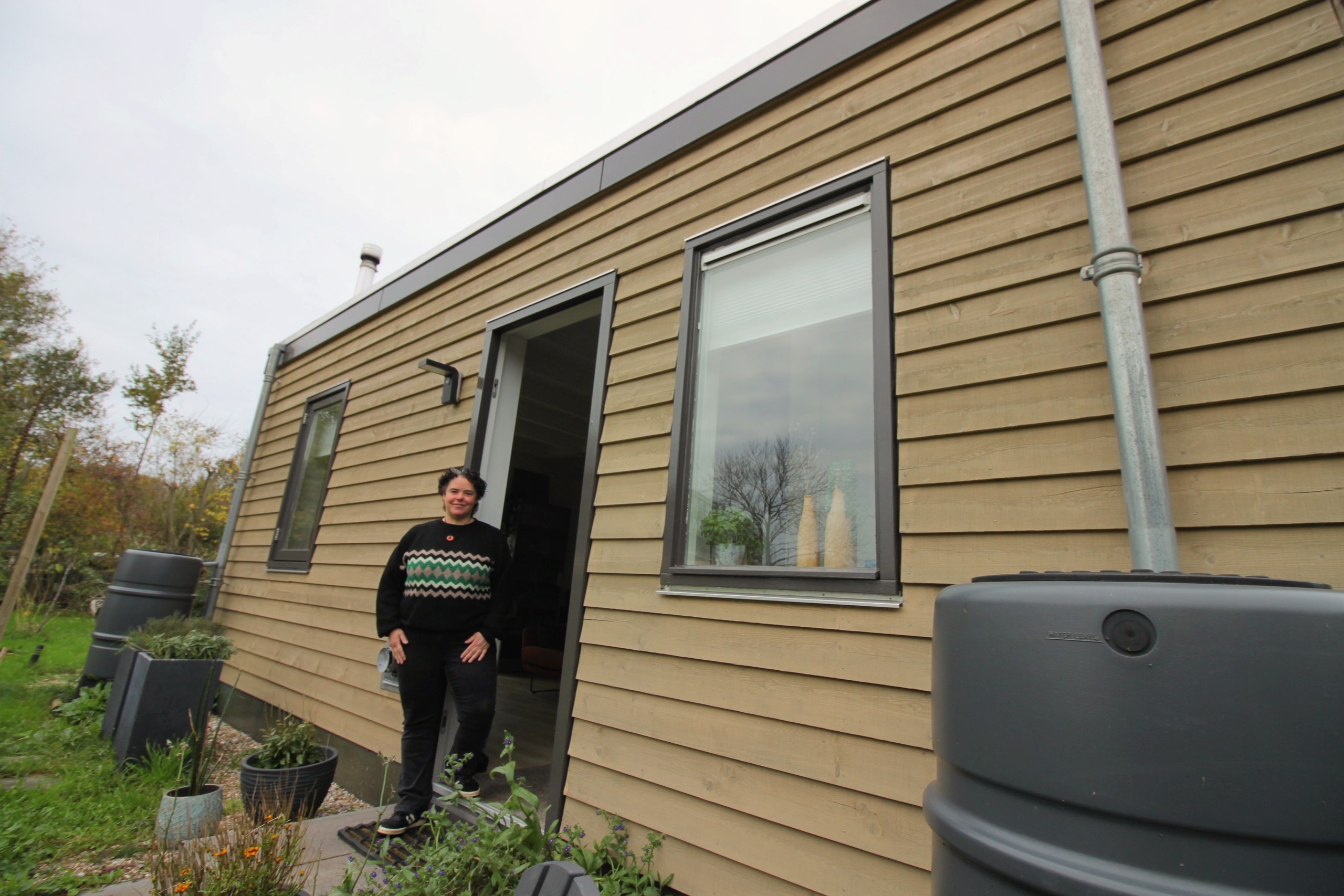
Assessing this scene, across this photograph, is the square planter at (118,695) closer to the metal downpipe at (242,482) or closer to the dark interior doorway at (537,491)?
the metal downpipe at (242,482)

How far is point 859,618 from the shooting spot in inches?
64.8

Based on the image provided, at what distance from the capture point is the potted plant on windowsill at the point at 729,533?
202 cm

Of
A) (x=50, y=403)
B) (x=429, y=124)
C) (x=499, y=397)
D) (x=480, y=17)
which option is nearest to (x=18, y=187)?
(x=50, y=403)

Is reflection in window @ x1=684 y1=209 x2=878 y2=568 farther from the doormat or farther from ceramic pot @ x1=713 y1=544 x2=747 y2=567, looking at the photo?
the doormat

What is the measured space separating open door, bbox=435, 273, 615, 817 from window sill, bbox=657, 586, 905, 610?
0.54 metres

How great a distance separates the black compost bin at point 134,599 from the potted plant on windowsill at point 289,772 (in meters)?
2.25

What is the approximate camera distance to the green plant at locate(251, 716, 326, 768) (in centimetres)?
278

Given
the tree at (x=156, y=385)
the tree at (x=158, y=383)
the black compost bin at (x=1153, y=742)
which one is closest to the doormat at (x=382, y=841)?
the black compost bin at (x=1153, y=742)

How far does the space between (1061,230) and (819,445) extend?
2.73 ft

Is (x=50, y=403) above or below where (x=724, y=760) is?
above

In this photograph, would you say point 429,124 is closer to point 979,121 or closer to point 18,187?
point 18,187

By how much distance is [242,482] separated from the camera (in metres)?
5.51

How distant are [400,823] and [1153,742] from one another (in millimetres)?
2517

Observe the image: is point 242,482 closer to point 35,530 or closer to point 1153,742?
point 35,530
